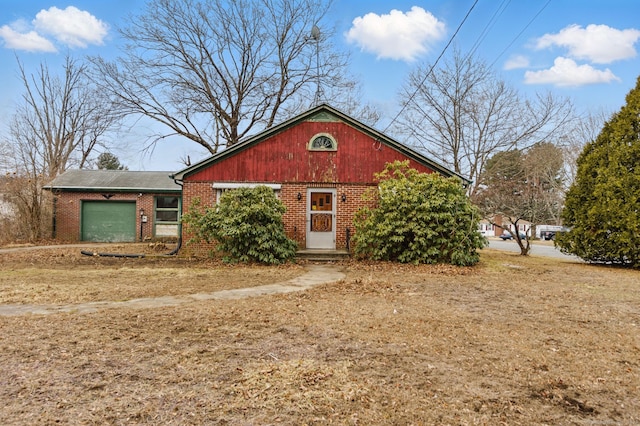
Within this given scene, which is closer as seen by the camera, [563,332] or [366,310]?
[563,332]

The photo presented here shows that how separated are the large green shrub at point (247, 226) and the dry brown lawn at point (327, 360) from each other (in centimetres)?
396

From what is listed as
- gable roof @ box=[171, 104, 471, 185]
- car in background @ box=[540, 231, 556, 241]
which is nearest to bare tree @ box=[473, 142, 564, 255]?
car in background @ box=[540, 231, 556, 241]

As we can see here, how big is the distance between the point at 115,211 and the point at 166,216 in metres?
2.36

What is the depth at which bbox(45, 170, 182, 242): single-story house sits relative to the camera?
19.1 metres

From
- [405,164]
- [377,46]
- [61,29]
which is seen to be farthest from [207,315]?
[61,29]

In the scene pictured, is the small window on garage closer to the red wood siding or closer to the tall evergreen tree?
the red wood siding

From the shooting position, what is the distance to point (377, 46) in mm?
14828

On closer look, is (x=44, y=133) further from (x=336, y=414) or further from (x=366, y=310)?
(x=336, y=414)

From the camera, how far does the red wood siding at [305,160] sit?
13312mm

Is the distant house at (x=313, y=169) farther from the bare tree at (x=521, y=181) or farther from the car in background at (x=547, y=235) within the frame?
the car in background at (x=547, y=235)

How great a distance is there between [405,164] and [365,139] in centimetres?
177

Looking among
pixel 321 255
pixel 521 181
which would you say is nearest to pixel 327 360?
pixel 321 255

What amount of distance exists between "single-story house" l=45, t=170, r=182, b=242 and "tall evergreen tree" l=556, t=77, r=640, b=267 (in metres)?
15.8

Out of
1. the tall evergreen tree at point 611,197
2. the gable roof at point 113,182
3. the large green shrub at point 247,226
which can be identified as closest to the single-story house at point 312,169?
the large green shrub at point 247,226
